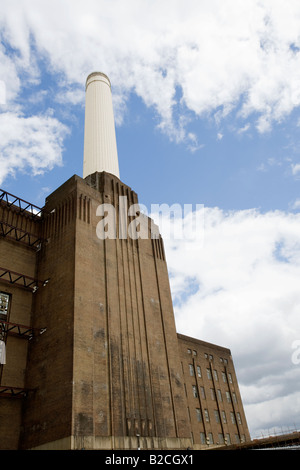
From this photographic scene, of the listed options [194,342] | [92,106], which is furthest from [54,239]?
[194,342]

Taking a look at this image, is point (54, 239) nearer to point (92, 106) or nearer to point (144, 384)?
point (144, 384)

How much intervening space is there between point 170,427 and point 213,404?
74.6ft

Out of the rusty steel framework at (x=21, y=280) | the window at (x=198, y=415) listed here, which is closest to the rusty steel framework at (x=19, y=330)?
the rusty steel framework at (x=21, y=280)

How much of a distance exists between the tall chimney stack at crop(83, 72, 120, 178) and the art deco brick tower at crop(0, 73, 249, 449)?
4370 millimetres

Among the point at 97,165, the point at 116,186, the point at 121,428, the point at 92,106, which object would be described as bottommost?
the point at 121,428

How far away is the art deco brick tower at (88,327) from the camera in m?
24.9

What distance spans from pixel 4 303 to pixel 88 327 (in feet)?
23.0

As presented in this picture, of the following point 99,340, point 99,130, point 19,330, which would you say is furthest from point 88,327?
point 99,130

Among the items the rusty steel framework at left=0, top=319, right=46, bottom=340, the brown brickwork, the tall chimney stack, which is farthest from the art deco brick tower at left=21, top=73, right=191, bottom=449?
the brown brickwork

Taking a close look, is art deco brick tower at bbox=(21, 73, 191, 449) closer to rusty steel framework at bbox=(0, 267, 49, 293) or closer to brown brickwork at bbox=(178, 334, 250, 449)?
rusty steel framework at bbox=(0, 267, 49, 293)

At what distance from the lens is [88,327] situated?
27.2 metres

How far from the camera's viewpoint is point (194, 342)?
5281cm

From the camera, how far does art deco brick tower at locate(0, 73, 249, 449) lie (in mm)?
24906
